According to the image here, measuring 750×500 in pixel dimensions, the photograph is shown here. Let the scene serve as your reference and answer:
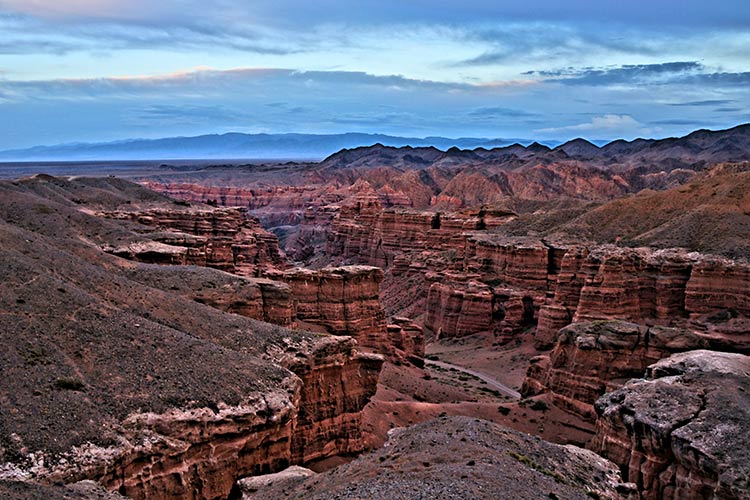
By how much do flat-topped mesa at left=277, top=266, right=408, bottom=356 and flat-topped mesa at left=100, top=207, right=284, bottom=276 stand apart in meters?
7.65

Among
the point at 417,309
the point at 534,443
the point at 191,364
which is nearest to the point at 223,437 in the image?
the point at 191,364

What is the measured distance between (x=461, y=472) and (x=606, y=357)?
839 inches

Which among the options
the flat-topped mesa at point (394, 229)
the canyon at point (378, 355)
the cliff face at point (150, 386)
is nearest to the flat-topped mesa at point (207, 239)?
the canyon at point (378, 355)

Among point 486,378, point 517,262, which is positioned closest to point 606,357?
point 486,378

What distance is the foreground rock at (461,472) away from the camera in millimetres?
15891

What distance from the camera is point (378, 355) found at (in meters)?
30.7

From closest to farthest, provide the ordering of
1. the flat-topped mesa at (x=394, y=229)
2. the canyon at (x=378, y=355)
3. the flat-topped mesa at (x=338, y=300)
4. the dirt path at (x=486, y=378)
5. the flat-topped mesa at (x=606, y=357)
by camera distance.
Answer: the canyon at (x=378, y=355) < the flat-topped mesa at (x=606, y=357) < the flat-topped mesa at (x=338, y=300) < the dirt path at (x=486, y=378) < the flat-topped mesa at (x=394, y=229)

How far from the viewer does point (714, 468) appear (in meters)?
22.3

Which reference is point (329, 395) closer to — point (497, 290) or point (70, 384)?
point (70, 384)

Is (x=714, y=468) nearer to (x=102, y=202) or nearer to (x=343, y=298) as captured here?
(x=343, y=298)

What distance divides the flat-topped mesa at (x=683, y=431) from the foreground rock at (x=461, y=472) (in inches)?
115

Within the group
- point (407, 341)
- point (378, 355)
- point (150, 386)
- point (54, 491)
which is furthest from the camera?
point (407, 341)

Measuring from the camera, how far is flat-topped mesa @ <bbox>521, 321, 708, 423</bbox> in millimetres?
35625

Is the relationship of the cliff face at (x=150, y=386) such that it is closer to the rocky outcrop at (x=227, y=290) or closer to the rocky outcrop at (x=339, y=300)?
the rocky outcrop at (x=227, y=290)
